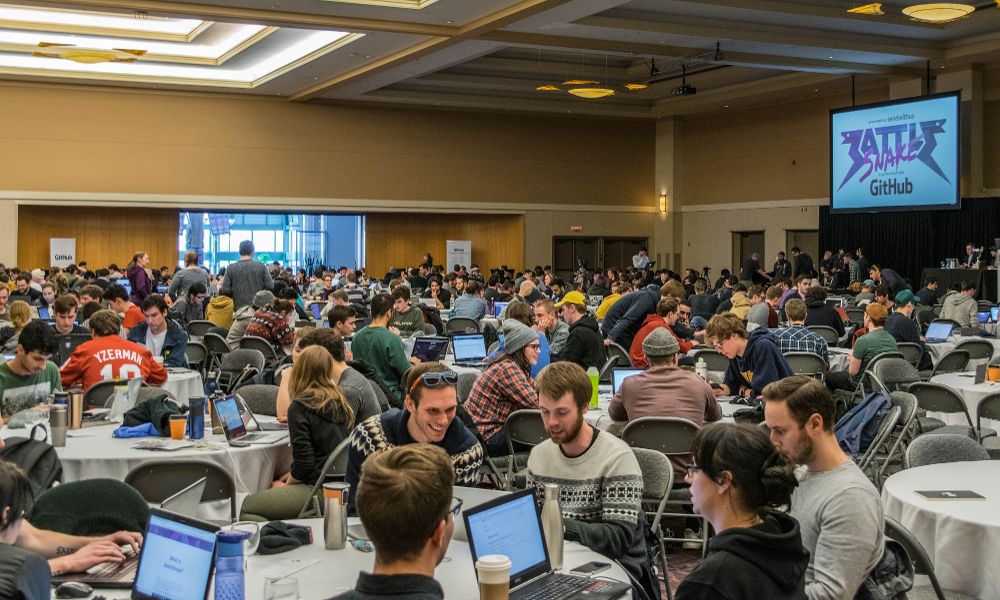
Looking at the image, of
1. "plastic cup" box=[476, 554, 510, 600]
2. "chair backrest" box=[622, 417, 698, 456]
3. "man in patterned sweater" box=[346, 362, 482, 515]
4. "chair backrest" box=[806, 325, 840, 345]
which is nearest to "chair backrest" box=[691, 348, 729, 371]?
"chair backrest" box=[806, 325, 840, 345]

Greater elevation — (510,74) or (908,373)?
(510,74)

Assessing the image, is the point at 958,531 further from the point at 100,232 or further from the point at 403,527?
the point at 100,232

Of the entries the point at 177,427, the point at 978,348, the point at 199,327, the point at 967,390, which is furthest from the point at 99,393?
the point at 978,348

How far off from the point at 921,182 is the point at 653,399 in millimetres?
16836

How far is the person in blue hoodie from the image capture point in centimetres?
729

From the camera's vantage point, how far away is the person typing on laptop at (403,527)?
224 centimetres

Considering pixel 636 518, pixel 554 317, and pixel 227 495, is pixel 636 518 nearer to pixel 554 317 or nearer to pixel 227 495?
pixel 227 495

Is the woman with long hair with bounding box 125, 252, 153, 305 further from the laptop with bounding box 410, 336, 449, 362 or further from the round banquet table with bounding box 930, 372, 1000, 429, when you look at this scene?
the round banquet table with bounding box 930, 372, 1000, 429

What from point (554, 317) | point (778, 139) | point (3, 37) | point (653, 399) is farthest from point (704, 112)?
point (653, 399)

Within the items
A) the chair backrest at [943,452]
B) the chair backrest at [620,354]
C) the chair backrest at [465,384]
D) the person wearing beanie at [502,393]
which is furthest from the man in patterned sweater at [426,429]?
the chair backrest at [620,354]

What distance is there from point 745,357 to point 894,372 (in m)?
1.72

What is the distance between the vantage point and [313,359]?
555cm

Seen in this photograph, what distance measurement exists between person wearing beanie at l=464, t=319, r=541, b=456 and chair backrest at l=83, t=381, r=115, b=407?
2392 millimetres

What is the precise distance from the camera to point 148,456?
549 cm
